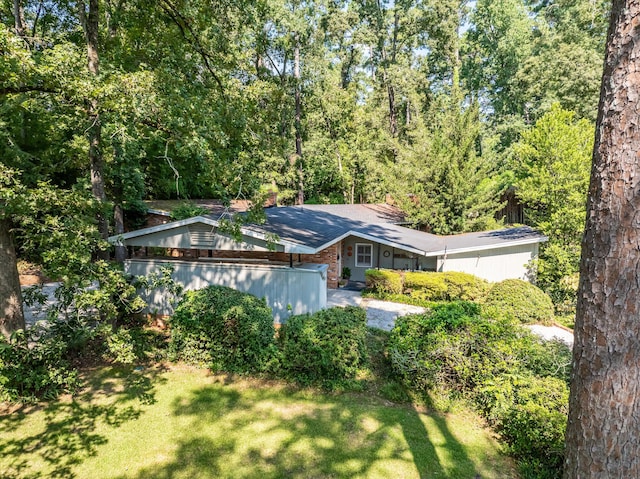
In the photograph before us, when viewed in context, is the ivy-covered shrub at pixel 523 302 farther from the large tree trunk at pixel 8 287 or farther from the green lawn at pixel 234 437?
the large tree trunk at pixel 8 287

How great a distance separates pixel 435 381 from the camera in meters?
6.34

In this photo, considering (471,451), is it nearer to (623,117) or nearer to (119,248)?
(623,117)

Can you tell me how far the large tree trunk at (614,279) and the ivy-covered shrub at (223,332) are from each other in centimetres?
569

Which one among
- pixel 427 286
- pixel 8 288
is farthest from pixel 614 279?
pixel 427 286

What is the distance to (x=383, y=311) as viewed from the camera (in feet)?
40.1

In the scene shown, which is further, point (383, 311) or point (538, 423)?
point (383, 311)

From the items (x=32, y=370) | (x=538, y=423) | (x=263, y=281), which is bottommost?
(x=32, y=370)

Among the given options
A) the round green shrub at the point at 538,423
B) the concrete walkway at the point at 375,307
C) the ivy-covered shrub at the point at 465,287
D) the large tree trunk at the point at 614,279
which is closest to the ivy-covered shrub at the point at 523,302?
the ivy-covered shrub at the point at 465,287

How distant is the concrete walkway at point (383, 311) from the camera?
1045 centimetres

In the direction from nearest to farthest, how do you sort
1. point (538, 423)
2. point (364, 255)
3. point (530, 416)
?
point (538, 423) → point (530, 416) → point (364, 255)

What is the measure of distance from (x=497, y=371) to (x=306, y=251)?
4818 mm

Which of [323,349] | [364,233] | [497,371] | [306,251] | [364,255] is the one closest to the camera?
[497,371]

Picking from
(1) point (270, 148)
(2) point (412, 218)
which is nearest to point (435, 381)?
(1) point (270, 148)

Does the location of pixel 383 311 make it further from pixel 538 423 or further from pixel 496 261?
pixel 538 423
